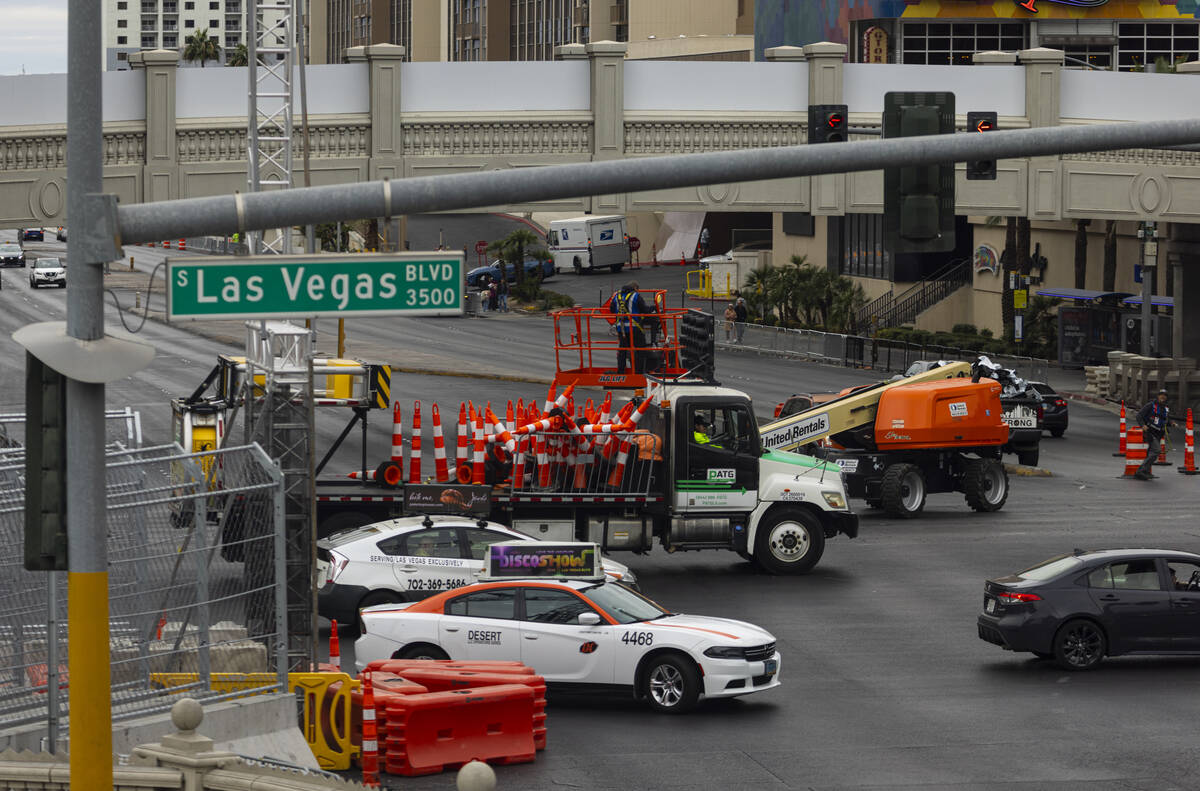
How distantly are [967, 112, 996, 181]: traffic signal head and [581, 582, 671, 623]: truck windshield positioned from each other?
5.79m

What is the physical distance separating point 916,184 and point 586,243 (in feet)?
265

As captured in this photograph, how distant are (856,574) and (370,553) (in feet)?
28.8

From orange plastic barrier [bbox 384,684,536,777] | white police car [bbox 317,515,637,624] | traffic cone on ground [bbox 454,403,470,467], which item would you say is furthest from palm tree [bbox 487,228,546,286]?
orange plastic barrier [bbox 384,684,536,777]

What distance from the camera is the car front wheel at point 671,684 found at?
1844 cm

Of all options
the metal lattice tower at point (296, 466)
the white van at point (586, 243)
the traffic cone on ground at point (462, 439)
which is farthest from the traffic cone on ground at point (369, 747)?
the white van at point (586, 243)

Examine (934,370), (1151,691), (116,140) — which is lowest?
(1151,691)

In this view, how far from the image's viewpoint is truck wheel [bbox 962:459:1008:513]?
33.2m

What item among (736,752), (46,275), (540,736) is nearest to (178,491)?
(540,736)

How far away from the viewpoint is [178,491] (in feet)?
46.2

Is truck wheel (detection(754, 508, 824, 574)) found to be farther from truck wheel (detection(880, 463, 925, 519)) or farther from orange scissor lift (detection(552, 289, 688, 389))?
truck wheel (detection(880, 463, 925, 519))

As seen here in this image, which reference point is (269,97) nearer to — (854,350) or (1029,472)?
(1029,472)

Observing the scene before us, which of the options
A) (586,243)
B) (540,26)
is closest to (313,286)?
(586,243)

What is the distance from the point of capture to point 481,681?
1661 cm

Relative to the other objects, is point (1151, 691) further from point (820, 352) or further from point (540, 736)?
point (820, 352)
